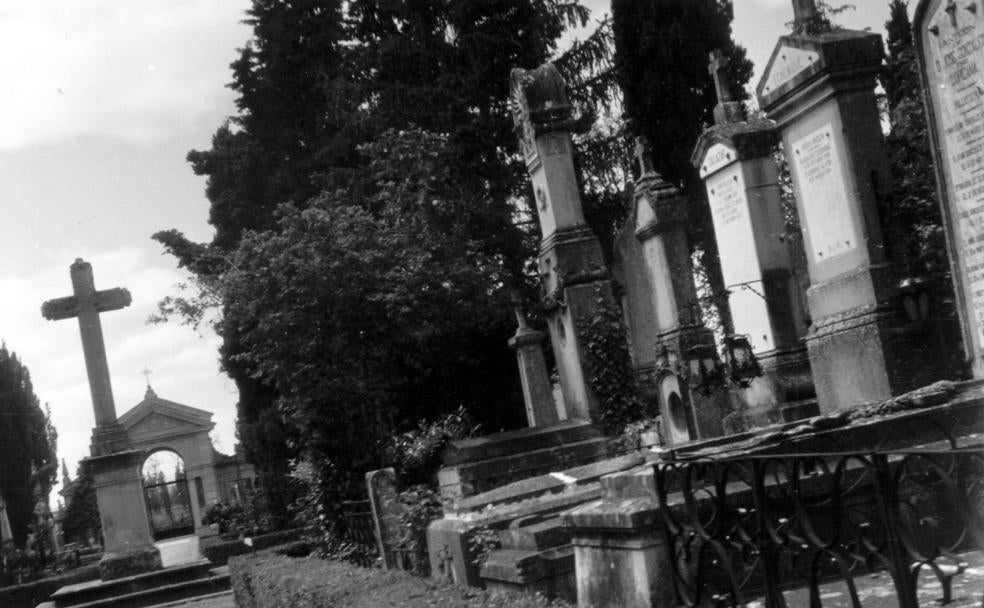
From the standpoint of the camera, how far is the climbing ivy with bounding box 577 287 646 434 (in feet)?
43.0

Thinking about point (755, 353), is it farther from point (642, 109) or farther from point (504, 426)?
point (642, 109)

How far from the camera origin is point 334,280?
1534 cm

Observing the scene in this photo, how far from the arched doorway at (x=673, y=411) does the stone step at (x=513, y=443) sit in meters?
1.04

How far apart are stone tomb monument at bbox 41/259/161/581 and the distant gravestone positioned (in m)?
16.4

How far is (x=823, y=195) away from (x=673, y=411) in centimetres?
514

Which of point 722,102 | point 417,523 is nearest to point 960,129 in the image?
point 417,523

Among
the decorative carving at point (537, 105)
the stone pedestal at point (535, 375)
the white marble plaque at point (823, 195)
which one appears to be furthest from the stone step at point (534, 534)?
the stone pedestal at point (535, 375)

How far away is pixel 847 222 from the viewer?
8164 mm

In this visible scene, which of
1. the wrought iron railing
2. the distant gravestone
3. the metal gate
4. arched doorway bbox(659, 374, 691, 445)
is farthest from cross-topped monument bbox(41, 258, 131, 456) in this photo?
the metal gate

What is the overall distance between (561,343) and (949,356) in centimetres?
655

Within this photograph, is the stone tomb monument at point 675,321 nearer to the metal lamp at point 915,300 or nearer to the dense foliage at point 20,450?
the metal lamp at point 915,300

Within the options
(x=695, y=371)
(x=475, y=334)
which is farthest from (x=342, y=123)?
(x=695, y=371)

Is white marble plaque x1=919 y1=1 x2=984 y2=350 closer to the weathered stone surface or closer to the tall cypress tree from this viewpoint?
the weathered stone surface

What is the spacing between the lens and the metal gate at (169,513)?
4166cm
